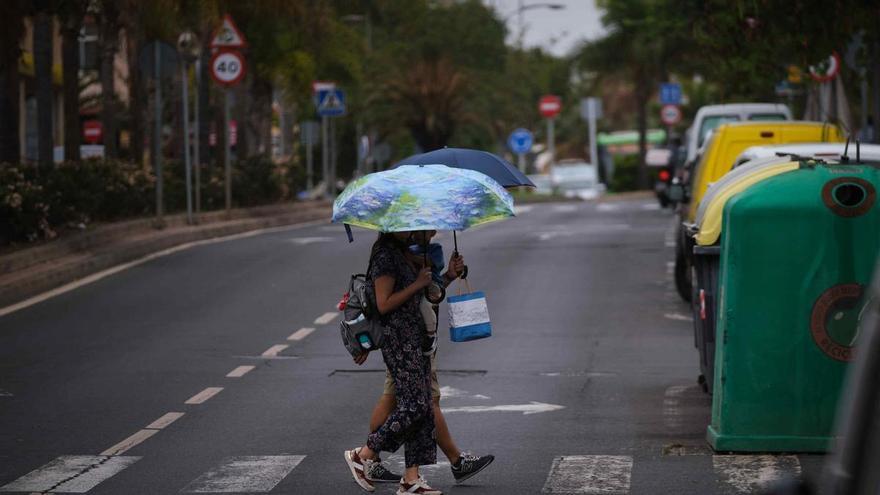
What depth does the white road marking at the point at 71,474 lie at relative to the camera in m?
9.30

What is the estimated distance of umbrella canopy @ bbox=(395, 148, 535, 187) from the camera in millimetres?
9789

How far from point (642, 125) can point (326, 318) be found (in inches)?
2315

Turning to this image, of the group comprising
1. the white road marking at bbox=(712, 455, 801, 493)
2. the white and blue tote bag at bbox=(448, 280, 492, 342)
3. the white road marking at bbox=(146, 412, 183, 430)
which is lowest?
the white road marking at bbox=(146, 412, 183, 430)

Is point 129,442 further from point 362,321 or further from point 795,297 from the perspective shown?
point 795,297

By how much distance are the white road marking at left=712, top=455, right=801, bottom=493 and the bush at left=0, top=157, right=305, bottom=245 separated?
45.5ft

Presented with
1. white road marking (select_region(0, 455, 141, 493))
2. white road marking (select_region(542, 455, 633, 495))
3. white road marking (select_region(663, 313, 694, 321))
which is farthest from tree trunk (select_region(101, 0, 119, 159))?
white road marking (select_region(542, 455, 633, 495))

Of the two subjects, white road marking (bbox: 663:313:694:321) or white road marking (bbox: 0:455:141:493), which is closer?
white road marking (bbox: 0:455:141:493)

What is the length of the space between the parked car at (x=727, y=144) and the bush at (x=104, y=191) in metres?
8.08

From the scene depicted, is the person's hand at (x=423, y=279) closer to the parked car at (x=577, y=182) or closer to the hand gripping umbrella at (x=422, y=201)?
the hand gripping umbrella at (x=422, y=201)

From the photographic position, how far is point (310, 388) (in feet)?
43.2

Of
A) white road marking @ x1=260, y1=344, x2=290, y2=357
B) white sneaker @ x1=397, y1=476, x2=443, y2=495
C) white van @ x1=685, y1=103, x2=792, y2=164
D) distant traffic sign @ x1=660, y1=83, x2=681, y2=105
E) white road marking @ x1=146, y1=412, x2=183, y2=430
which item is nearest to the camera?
white sneaker @ x1=397, y1=476, x2=443, y2=495

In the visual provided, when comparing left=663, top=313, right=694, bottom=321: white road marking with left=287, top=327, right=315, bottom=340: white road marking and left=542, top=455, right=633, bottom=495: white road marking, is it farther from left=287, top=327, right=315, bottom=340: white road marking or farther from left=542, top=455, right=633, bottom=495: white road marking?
left=542, top=455, right=633, bottom=495: white road marking

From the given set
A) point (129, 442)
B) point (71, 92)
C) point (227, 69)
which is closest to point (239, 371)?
point (129, 442)

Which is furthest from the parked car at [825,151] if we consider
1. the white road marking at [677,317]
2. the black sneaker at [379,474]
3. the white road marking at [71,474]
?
the white road marking at [71,474]
